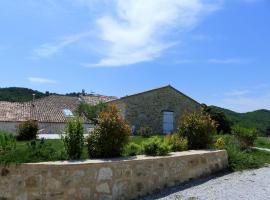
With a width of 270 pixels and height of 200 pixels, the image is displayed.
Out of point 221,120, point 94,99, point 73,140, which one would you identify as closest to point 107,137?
point 73,140

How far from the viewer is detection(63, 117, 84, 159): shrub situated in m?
9.37

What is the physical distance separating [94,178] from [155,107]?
27.8 m

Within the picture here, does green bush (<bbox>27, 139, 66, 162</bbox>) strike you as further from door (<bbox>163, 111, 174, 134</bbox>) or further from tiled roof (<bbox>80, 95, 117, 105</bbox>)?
tiled roof (<bbox>80, 95, 117, 105</bbox>)

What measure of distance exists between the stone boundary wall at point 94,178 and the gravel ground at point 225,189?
39 centimetres

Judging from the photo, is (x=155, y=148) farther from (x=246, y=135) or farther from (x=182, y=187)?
(x=246, y=135)

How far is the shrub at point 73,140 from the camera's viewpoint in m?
9.37

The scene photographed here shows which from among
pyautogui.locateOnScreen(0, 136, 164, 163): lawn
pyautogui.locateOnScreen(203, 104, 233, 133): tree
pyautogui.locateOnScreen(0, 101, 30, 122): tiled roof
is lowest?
pyautogui.locateOnScreen(0, 136, 164, 163): lawn

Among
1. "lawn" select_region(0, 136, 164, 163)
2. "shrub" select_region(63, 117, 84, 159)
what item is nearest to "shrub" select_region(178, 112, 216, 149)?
"lawn" select_region(0, 136, 164, 163)

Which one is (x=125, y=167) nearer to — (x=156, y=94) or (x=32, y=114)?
(x=156, y=94)

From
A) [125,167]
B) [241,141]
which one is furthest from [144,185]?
[241,141]

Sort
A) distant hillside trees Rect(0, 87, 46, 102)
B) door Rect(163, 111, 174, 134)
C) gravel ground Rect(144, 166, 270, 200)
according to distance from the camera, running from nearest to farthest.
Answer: gravel ground Rect(144, 166, 270, 200)
door Rect(163, 111, 174, 134)
distant hillside trees Rect(0, 87, 46, 102)

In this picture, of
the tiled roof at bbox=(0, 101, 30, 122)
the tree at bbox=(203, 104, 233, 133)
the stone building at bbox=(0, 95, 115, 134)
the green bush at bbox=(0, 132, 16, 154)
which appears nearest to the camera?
the green bush at bbox=(0, 132, 16, 154)

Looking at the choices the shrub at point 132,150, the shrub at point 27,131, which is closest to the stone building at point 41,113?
the shrub at point 27,131

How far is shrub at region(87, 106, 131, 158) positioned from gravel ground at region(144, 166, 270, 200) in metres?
1.41
